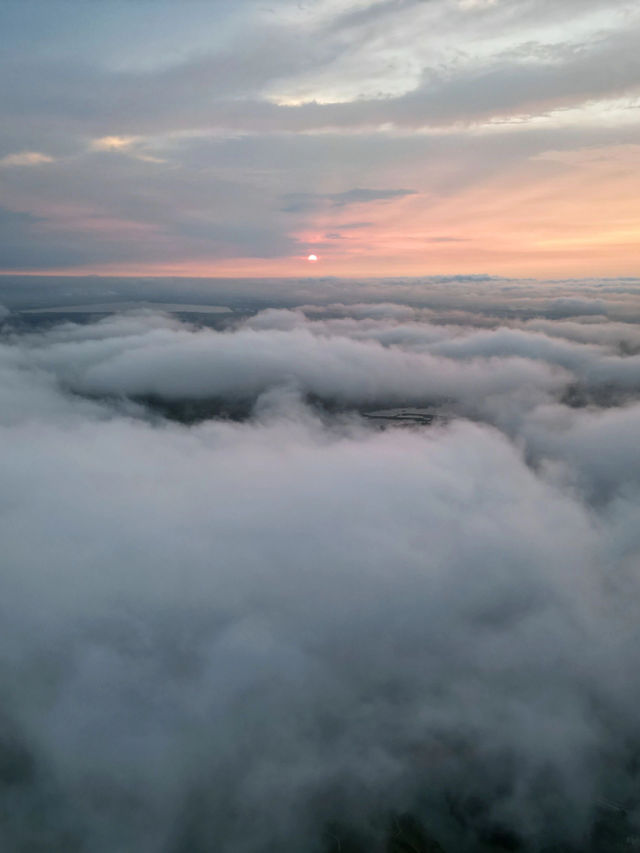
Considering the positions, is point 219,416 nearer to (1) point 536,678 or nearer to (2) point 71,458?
(2) point 71,458

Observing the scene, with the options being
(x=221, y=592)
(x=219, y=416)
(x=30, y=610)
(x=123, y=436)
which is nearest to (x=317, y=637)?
(x=221, y=592)

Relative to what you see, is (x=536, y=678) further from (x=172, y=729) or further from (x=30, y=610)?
(x=30, y=610)

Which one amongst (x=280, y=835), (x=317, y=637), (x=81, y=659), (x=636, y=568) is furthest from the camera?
(x=636, y=568)

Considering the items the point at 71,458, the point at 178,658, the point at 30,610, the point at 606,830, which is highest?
the point at 71,458

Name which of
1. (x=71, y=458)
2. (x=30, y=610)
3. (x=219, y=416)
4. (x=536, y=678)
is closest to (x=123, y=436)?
(x=71, y=458)

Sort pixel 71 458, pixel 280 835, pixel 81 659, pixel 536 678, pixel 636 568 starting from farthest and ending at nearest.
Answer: pixel 71 458
pixel 636 568
pixel 536 678
pixel 81 659
pixel 280 835

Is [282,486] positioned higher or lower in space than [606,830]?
higher

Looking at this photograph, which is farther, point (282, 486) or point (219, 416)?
point (219, 416)

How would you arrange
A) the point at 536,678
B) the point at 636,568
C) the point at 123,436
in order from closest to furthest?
the point at 536,678, the point at 636,568, the point at 123,436

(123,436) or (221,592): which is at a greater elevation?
(123,436)
